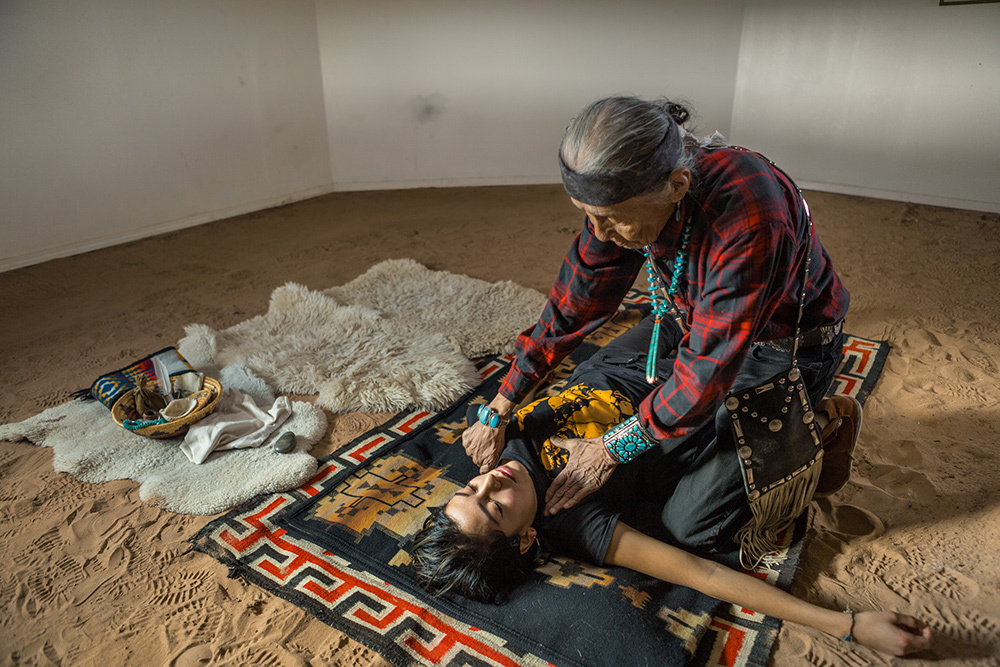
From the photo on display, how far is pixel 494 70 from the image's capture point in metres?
4.98

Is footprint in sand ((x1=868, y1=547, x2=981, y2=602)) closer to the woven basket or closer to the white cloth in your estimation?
the white cloth

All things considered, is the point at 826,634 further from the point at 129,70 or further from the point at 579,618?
the point at 129,70

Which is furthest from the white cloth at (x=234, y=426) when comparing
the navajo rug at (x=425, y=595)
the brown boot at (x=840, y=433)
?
the brown boot at (x=840, y=433)

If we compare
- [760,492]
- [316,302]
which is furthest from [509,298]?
[760,492]

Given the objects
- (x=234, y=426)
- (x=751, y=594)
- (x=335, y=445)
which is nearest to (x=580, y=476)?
(x=751, y=594)

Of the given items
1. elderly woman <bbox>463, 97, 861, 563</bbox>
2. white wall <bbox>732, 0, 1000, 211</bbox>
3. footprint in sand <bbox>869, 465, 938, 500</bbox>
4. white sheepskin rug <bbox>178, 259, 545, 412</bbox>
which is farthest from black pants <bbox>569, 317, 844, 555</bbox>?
white wall <bbox>732, 0, 1000, 211</bbox>

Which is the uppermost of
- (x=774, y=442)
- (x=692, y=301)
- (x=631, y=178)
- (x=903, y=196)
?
(x=631, y=178)

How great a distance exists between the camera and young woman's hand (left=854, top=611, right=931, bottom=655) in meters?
1.36

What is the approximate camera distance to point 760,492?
1531mm

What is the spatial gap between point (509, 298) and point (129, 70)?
9.13 feet

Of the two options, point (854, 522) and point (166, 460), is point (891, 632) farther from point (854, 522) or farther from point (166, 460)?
point (166, 460)

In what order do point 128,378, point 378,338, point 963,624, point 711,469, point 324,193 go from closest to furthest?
point 963,624 → point 711,469 → point 128,378 → point 378,338 → point 324,193

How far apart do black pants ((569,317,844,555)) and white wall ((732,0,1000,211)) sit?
11.4ft

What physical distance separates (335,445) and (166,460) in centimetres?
53
